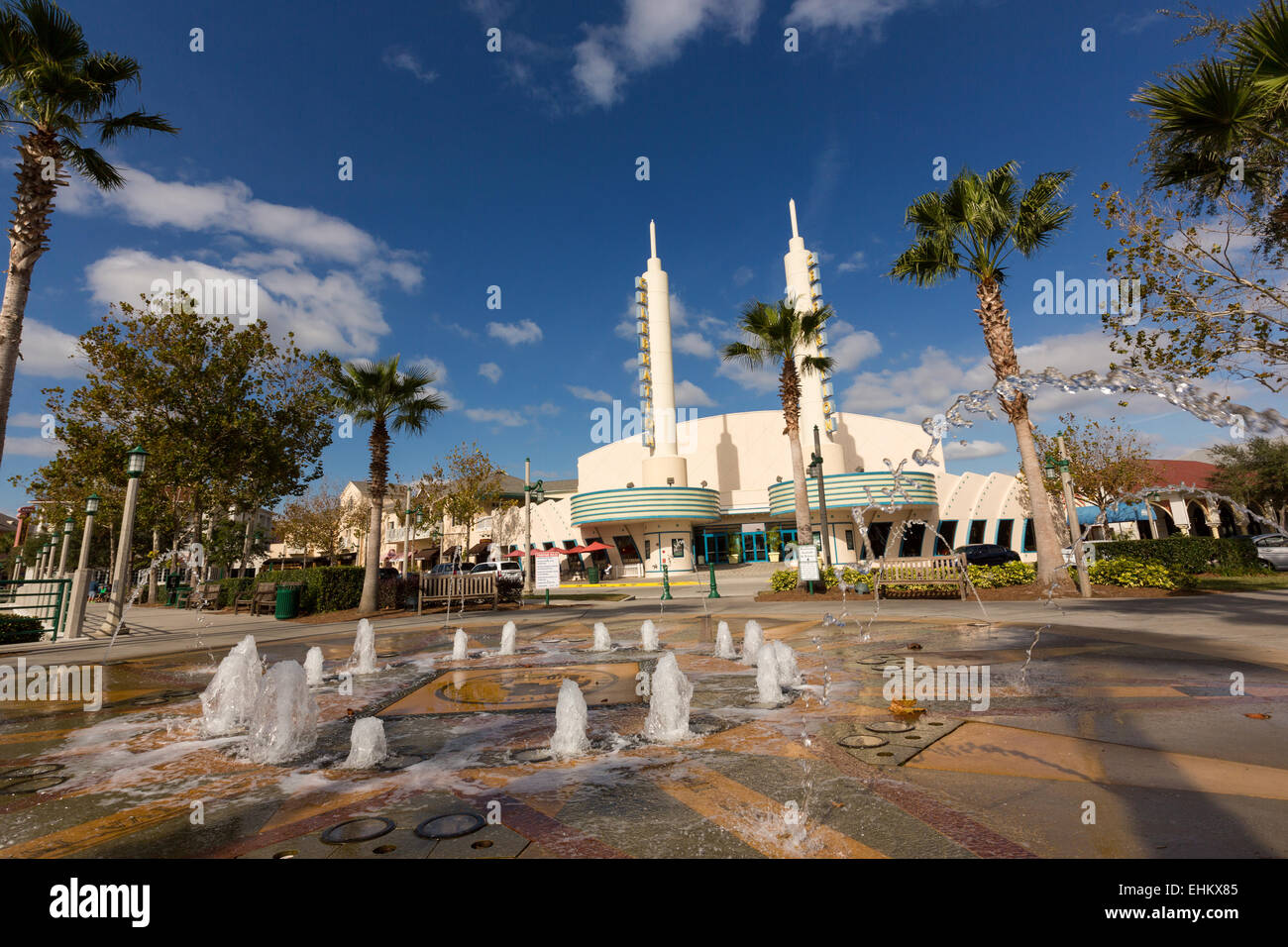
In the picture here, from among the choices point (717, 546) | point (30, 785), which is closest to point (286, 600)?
point (30, 785)

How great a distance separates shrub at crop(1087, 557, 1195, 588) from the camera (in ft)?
44.0

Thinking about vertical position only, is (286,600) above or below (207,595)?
above

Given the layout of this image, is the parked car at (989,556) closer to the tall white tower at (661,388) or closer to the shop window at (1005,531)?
the shop window at (1005,531)

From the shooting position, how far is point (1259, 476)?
34125 mm

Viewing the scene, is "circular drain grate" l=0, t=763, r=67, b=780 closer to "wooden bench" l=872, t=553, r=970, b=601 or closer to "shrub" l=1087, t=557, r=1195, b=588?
"wooden bench" l=872, t=553, r=970, b=601

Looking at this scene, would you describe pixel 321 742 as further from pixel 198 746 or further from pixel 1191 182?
pixel 1191 182

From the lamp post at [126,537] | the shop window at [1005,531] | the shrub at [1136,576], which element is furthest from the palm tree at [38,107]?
the shop window at [1005,531]

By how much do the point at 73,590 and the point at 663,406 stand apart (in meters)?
36.2

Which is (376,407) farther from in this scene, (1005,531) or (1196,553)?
(1005,531)


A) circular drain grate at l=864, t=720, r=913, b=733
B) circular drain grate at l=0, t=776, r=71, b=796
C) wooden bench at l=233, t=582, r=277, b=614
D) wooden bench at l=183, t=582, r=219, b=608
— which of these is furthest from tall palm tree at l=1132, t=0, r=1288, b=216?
wooden bench at l=183, t=582, r=219, b=608

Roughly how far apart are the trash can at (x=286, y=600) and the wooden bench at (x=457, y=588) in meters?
3.88

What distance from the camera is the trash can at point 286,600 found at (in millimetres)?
18281

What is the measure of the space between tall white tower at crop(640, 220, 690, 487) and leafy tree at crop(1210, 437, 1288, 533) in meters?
33.2

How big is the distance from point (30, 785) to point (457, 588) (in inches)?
563
